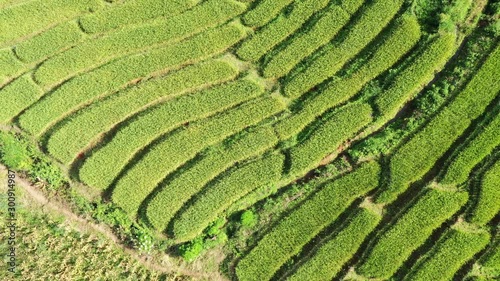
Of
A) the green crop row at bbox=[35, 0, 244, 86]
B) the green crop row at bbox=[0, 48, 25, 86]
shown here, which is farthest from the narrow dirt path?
the green crop row at bbox=[35, 0, 244, 86]

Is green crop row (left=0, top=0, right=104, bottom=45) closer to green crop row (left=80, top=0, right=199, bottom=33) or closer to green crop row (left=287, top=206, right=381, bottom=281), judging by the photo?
green crop row (left=80, top=0, right=199, bottom=33)

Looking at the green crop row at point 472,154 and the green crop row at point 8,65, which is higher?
the green crop row at point 8,65

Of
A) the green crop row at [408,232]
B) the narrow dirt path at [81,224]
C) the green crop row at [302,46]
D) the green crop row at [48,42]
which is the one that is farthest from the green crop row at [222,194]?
the green crop row at [48,42]

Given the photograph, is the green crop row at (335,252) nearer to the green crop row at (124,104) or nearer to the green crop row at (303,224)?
the green crop row at (303,224)

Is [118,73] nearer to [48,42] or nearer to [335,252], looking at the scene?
[48,42]

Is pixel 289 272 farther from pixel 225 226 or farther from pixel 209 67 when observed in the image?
pixel 209 67
